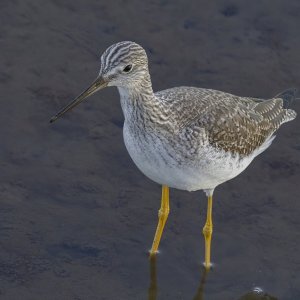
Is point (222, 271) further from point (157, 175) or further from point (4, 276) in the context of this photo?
point (4, 276)

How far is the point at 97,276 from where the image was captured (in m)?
13.4

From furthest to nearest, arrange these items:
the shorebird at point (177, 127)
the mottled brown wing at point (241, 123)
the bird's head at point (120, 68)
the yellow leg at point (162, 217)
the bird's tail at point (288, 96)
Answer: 1. the bird's tail at point (288, 96)
2. the yellow leg at point (162, 217)
3. the mottled brown wing at point (241, 123)
4. the shorebird at point (177, 127)
5. the bird's head at point (120, 68)

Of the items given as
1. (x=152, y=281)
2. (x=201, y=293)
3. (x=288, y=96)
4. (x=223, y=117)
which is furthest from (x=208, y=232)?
(x=288, y=96)

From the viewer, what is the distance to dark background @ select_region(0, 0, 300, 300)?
13523 millimetres

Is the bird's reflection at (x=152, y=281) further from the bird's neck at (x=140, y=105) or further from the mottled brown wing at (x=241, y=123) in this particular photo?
the bird's neck at (x=140, y=105)

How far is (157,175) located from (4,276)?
112 inches

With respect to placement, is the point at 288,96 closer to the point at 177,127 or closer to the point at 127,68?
the point at 177,127

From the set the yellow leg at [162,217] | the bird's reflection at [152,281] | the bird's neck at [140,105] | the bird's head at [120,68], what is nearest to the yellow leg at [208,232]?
the yellow leg at [162,217]

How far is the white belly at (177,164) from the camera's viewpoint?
1205 cm

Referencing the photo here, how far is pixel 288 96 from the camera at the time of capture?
14875 millimetres

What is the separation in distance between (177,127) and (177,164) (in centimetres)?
51

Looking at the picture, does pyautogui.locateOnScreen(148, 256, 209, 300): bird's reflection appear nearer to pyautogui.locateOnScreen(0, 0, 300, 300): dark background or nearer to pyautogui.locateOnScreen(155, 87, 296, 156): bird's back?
pyautogui.locateOnScreen(0, 0, 300, 300): dark background

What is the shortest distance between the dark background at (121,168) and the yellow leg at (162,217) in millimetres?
216

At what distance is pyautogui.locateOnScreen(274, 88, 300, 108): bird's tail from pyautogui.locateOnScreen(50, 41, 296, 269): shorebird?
1314mm
